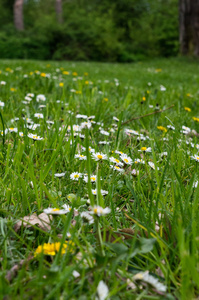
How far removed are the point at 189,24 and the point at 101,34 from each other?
20.1ft

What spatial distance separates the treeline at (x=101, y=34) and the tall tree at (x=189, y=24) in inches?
206

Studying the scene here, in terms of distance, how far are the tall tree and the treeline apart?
5.22m

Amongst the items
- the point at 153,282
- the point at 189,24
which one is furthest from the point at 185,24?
the point at 153,282

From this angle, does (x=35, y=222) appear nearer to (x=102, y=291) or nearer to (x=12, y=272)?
(x=12, y=272)

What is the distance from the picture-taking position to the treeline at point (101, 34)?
1781cm

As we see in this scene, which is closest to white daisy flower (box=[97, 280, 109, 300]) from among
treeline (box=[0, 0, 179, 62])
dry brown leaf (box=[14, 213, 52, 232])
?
dry brown leaf (box=[14, 213, 52, 232])

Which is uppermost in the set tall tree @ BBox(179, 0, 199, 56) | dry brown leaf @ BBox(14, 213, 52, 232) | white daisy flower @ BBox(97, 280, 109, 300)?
tall tree @ BBox(179, 0, 199, 56)

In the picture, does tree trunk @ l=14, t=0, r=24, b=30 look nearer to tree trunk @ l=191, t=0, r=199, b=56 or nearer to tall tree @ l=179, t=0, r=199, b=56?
tall tree @ l=179, t=0, r=199, b=56

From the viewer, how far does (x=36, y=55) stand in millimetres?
17750

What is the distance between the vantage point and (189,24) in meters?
13.7

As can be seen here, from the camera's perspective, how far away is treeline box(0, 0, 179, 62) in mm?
17812

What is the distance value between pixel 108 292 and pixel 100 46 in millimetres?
18527

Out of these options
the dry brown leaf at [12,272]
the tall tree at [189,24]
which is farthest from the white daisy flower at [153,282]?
the tall tree at [189,24]

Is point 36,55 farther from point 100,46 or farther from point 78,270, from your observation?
point 78,270
